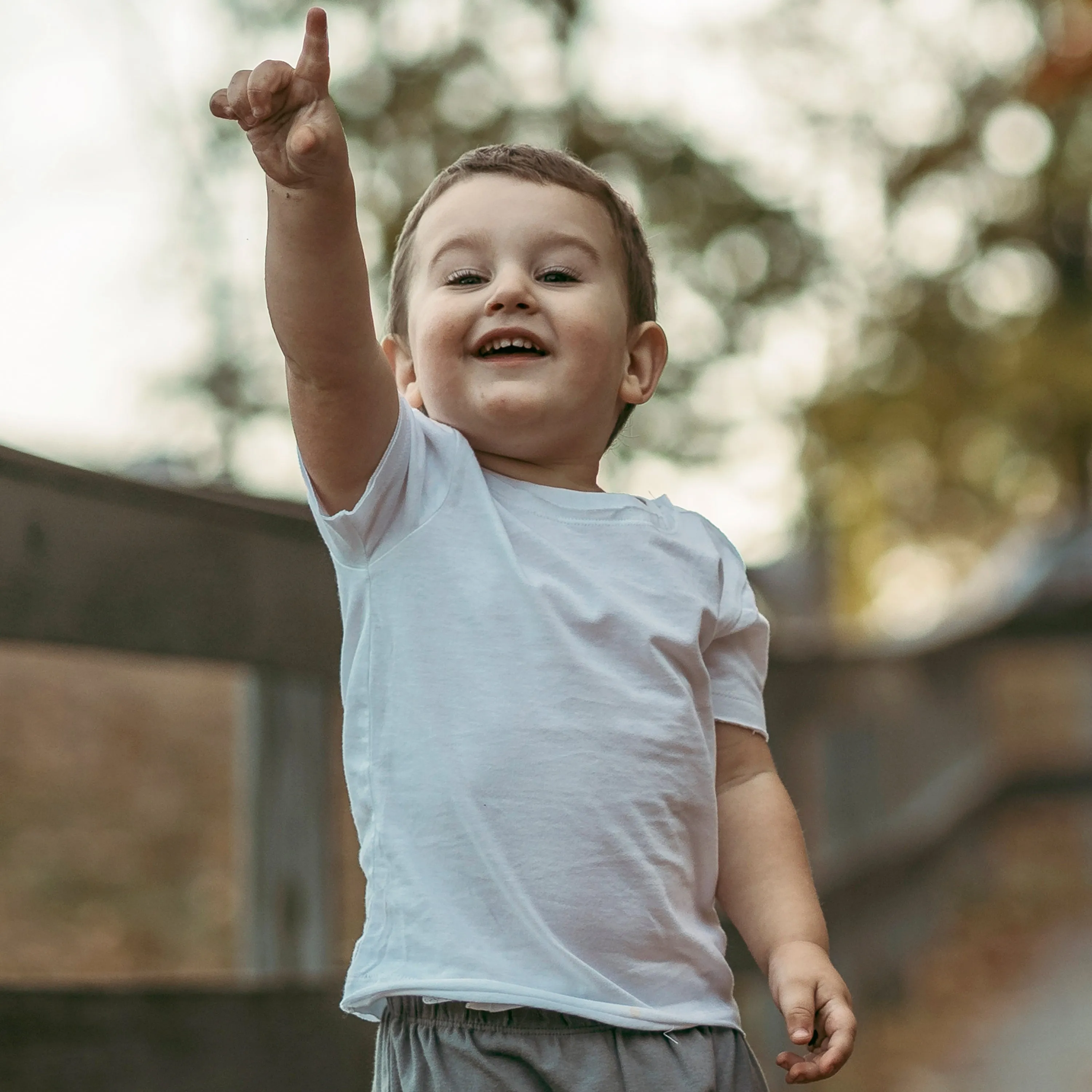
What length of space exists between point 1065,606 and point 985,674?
2.64 ft

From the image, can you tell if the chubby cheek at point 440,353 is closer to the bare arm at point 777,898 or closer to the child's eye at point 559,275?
the child's eye at point 559,275

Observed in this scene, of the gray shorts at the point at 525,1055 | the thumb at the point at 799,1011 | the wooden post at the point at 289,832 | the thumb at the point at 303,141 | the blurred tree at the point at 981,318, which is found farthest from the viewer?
the blurred tree at the point at 981,318

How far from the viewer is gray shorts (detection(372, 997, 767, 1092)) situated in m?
1.40

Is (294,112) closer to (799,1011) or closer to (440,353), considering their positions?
(440,353)

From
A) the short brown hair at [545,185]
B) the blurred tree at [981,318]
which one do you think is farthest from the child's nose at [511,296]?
the blurred tree at [981,318]

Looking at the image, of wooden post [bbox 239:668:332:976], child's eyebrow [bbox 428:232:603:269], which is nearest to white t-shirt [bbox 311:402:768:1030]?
child's eyebrow [bbox 428:232:603:269]

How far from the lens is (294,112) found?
133cm

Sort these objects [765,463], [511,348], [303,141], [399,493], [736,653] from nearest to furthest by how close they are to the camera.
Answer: [303,141]
[399,493]
[511,348]
[736,653]
[765,463]

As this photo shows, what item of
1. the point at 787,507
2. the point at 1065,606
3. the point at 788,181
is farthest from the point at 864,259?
the point at 1065,606

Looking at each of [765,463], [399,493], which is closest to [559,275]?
[399,493]

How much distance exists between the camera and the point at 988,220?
13961mm

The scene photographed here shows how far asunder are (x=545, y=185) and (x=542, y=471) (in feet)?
1.08

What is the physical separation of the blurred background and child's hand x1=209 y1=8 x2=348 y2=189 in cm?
58

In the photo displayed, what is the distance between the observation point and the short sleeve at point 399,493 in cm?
149
